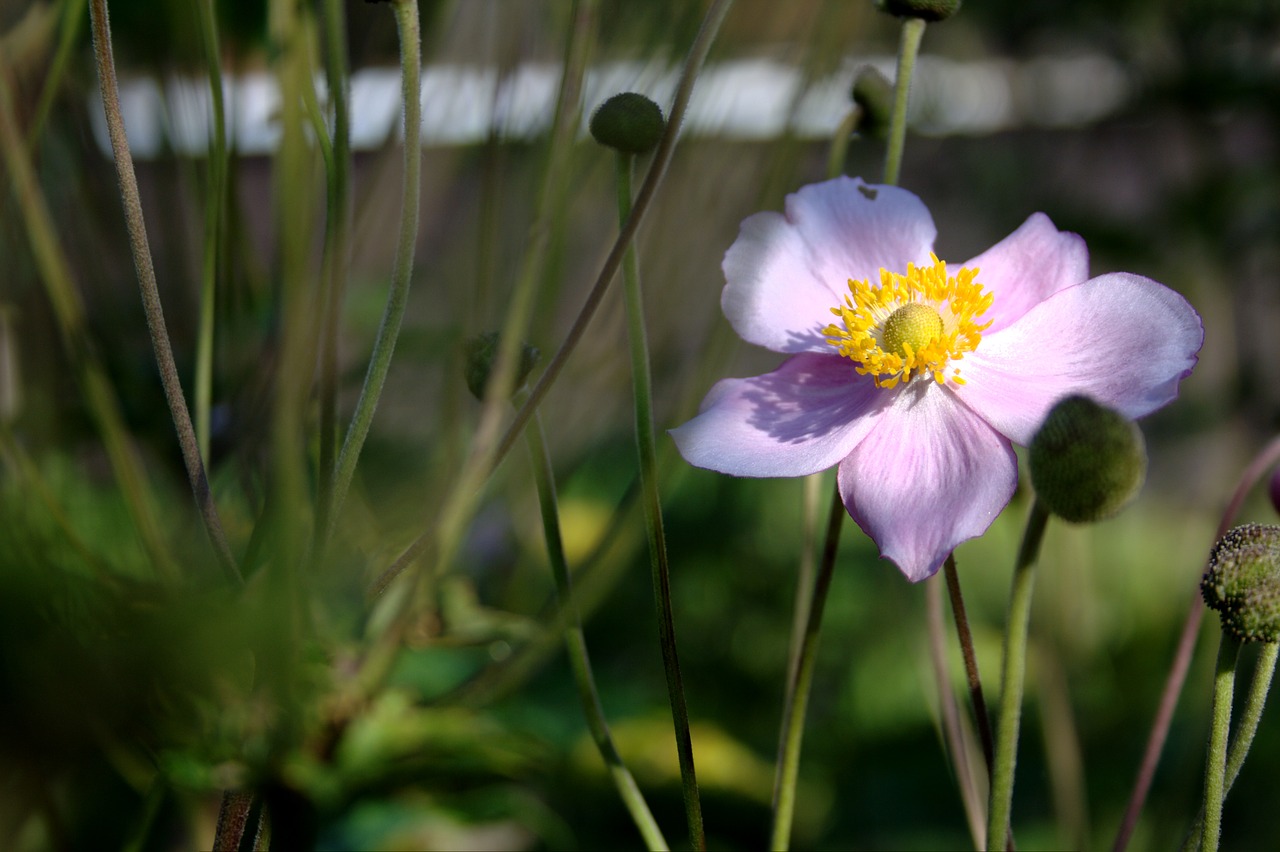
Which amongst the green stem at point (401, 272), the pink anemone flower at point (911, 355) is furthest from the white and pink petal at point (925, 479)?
the green stem at point (401, 272)

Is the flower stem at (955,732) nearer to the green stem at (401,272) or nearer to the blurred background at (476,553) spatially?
the blurred background at (476,553)

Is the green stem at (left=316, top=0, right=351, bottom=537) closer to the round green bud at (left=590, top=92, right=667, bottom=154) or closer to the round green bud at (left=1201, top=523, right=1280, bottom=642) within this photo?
the round green bud at (left=590, top=92, right=667, bottom=154)

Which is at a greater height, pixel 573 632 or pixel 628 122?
pixel 628 122

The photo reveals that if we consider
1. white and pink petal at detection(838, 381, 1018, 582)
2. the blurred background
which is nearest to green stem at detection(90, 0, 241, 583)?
the blurred background

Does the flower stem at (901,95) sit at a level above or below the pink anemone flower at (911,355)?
above

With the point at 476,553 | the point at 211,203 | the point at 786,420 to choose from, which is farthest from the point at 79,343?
the point at 476,553

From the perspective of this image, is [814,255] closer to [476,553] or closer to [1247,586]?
[1247,586]

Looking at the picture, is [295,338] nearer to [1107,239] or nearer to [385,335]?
[385,335]

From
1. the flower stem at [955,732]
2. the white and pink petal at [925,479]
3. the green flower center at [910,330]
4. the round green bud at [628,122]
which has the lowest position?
the flower stem at [955,732]
